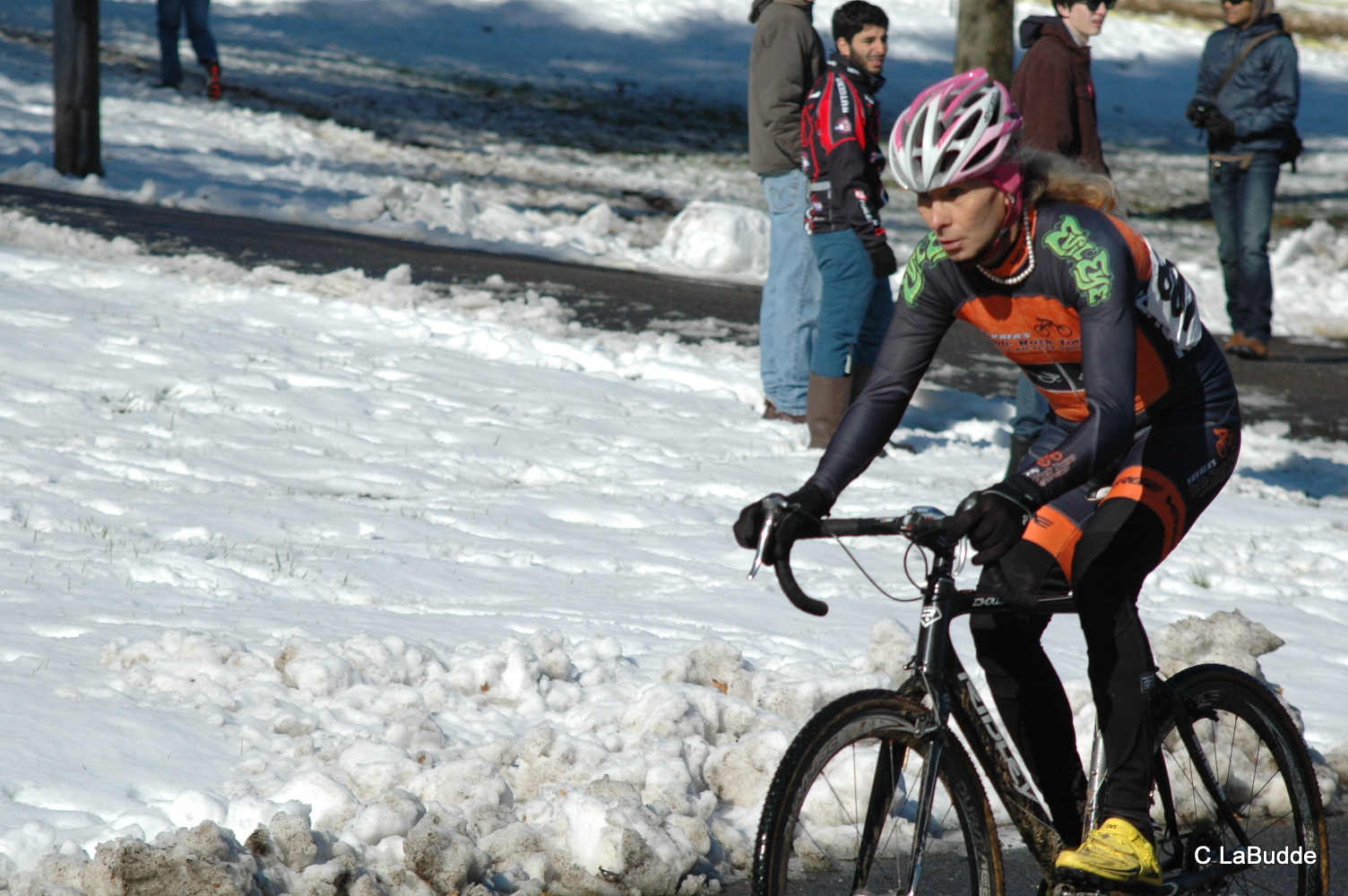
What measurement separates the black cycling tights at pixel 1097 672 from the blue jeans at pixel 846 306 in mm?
3879

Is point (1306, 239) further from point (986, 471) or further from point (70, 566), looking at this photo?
point (70, 566)

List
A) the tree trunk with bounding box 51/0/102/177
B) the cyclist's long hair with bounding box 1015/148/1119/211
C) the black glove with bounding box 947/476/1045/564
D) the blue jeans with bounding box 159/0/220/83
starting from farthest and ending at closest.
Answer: the blue jeans with bounding box 159/0/220/83
the tree trunk with bounding box 51/0/102/177
the cyclist's long hair with bounding box 1015/148/1119/211
the black glove with bounding box 947/476/1045/564

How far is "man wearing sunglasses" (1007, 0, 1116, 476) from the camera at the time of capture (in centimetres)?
710

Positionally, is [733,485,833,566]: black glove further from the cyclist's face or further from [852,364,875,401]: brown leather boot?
[852,364,875,401]: brown leather boot

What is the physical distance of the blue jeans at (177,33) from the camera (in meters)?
17.1

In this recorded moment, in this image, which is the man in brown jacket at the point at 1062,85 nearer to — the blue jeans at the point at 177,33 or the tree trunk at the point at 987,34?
the tree trunk at the point at 987,34

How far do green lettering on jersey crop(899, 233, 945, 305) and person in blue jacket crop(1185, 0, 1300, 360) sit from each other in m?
7.48

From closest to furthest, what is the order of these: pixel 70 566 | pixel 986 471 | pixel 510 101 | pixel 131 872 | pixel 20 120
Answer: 1. pixel 131 872
2. pixel 70 566
3. pixel 986 471
4. pixel 20 120
5. pixel 510 101

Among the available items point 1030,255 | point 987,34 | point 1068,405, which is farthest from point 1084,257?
point 987,34

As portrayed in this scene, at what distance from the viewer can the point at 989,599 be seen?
10.1 ft

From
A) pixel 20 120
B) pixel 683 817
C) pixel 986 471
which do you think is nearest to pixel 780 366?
pixel 986 471

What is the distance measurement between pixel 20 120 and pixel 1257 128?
12.8m

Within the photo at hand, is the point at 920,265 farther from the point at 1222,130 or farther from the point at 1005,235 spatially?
the point at 1222,130

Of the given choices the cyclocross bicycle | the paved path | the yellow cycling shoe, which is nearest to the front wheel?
the cyclocross bicycle
